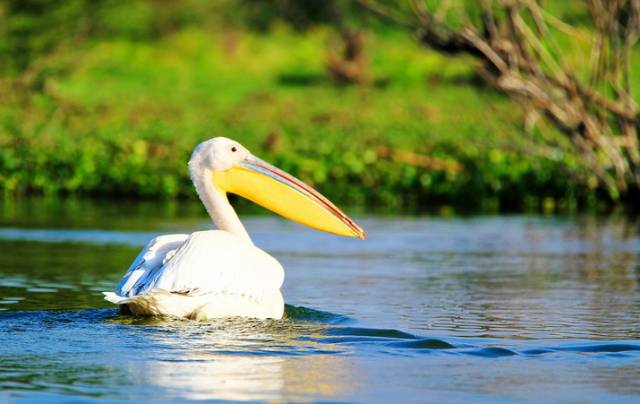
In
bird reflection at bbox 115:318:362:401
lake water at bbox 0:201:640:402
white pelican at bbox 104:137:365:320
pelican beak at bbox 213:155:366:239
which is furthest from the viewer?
pelican beak at bbox 213:155:366:239

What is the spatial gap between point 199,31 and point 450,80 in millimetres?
6875

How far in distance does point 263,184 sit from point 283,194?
0.42ft

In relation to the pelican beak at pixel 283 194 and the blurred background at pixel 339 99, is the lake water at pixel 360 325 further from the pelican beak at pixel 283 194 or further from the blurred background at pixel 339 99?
the blurred background at pixel 339 99

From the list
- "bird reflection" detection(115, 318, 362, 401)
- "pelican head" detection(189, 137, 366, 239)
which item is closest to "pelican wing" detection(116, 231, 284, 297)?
"bird reflection" detection(115, 318, 362, 401)

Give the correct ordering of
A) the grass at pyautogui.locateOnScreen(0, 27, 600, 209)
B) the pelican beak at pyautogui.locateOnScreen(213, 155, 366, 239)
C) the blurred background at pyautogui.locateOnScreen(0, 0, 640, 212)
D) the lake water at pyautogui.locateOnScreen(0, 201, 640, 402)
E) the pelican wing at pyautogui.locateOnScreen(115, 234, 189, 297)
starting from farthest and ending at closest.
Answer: the grass at pyautogui.locateOnScreen(0, 27, 600, 209) < the blurred background at pyautogui.locateOnScreen(0, 0, 640, 212) < the pelican beak at pyautogui.locateOnScreen(213, 155, 366, 239) < the pelican wing at pyautogui.locateOnScreen(115, 234, 189, 297) < the lake water at pyautogui.locateOnScreen(0, 201, 640, 402)

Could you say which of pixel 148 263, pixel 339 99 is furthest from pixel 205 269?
pixel 339 99

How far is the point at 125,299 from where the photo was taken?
22.3 ft

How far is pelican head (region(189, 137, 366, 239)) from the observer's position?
7.98 meters

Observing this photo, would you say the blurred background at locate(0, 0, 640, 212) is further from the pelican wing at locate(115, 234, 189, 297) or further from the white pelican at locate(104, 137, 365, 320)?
the pelican wing at locate(115, 234, 189, 297)

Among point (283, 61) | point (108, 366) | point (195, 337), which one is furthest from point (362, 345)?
point (283, 61)

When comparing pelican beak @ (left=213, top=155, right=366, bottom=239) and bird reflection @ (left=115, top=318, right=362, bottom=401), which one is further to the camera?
pelican beak @ (left=213, top=155, right=366, bottom=239)

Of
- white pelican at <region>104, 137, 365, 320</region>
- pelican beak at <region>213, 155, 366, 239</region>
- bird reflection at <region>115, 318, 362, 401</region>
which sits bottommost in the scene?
bird reflection at <region>115, 318, 362, 401</region>

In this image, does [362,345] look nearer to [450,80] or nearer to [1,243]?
[1,243]

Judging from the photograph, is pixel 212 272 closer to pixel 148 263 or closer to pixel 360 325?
pixel 148 263
